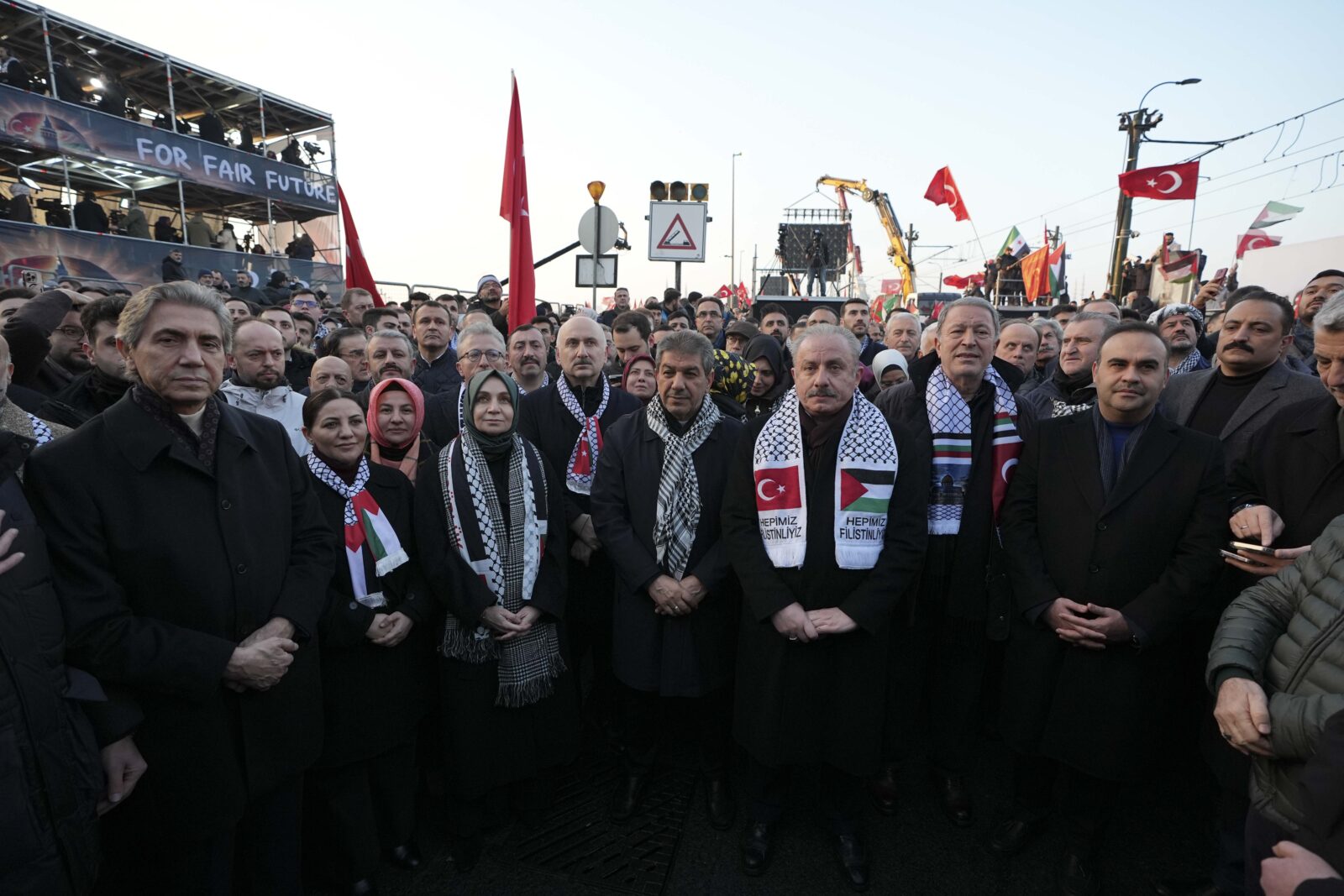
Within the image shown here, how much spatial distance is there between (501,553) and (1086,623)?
2328 mm

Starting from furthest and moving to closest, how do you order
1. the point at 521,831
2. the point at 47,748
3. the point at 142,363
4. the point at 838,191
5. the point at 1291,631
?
1. the point at 838,191
2. the point at 521,831
3. the point at 142,363
4. the point at 1291,631
5. the point at 47,748

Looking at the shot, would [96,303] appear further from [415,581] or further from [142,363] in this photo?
[415,581]

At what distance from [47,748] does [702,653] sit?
2167mm

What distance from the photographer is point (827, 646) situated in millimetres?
2684

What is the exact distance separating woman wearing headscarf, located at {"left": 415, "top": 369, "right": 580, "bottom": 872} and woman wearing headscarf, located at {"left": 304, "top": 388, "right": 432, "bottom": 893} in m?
0.14

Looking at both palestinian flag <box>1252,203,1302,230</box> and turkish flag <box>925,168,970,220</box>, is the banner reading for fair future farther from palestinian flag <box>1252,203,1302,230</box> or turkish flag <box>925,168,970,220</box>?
palestinian flag <box>1252,203,1302,230</box>

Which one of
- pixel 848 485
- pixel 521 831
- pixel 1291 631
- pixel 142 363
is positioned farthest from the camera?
pixel 521 831

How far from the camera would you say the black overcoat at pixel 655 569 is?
9.70 ft

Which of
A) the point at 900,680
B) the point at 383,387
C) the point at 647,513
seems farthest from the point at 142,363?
the point at 900,680

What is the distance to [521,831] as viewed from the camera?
2938 millimetres

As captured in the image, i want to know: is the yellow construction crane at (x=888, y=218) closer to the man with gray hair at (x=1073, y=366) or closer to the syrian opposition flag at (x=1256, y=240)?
the syrian opposition flag at (x=1256, y=240)

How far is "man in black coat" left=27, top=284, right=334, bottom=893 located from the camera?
71.5 inches

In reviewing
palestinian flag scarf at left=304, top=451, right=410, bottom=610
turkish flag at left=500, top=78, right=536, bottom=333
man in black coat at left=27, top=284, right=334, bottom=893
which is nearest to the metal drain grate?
man in black coat at left=27, top=284, right=334, bottom=893

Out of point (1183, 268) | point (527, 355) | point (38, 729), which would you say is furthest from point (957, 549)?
point (1183, 268)
